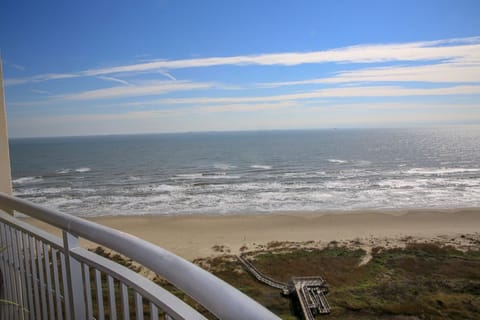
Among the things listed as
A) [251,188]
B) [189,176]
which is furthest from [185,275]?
[189,176]

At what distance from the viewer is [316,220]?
54.5ft

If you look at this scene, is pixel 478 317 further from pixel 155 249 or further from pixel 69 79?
pixel 69 79

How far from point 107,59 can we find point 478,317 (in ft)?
231

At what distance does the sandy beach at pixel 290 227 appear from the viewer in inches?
535

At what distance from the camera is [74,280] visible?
117cm

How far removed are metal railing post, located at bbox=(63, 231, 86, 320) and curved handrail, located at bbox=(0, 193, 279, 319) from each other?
102 mm

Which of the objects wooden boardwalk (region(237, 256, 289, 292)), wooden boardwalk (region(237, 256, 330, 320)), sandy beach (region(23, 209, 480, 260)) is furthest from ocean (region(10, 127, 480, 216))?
wooden boardwalk (region(237, 256, 330, 320))

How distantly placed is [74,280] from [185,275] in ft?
2.44

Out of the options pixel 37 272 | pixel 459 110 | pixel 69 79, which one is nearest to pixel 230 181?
pixel 37 272

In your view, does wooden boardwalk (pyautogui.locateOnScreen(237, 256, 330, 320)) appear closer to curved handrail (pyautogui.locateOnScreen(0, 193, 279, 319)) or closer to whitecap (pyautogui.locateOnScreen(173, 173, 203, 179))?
curved handrail (pyautogui.locateOnScreen(0, 193, 279, 319))

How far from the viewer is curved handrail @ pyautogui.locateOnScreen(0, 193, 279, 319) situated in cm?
52

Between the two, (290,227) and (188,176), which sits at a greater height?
(188,176)

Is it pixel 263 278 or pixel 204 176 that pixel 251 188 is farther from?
pixel 263 278

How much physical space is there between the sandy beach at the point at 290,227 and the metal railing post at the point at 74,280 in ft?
36.1
